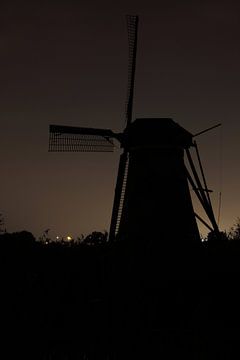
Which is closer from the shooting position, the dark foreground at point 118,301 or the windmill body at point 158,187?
the dark foreground at point 118,301

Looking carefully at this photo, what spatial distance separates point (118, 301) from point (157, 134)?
722cm

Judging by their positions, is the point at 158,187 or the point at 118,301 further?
the point at 158,187

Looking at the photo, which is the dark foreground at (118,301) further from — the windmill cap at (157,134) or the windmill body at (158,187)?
the windmill cap at (157,134)

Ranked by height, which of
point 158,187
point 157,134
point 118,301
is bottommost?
point 118,301

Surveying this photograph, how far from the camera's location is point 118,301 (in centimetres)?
1443

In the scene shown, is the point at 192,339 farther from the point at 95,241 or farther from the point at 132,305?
the point at 95,241

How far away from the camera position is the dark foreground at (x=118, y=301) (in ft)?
36.4

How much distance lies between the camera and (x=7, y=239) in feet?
66.2

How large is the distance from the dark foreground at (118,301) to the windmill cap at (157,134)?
135 inches

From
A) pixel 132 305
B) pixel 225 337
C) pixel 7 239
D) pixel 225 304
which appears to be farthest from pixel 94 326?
pixel 7 239

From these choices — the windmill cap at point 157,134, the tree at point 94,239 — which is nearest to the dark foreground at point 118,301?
the tree at point 94,239

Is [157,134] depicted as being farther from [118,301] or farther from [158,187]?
[118,301]

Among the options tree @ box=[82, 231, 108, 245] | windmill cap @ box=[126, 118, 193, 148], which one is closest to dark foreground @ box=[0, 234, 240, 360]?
tree @ box=[82, 231, 108, 245]

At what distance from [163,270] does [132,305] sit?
19.0 feet
